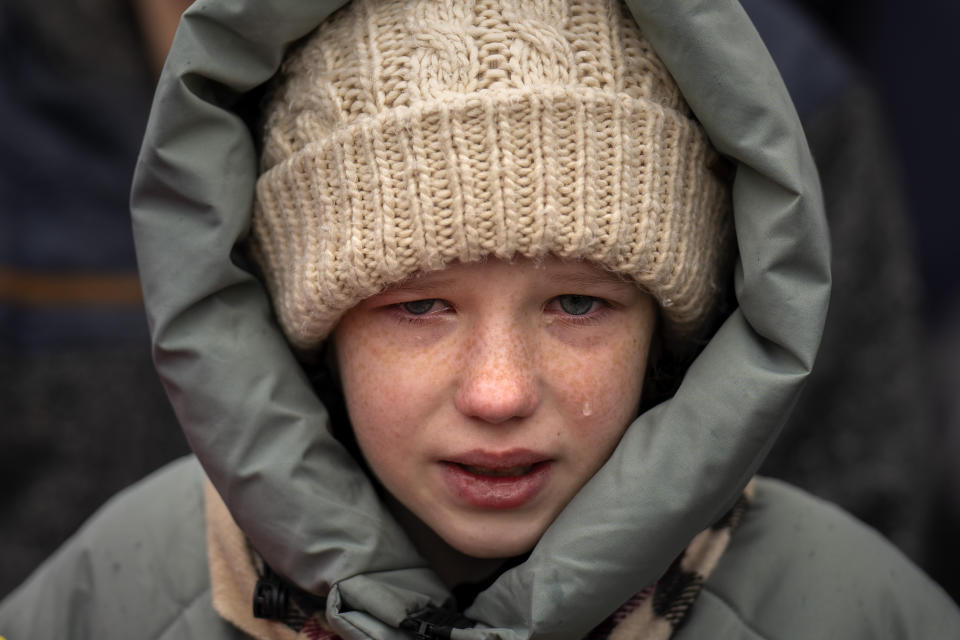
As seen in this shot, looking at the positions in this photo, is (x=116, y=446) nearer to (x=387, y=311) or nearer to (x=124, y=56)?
(x=124, y=56)

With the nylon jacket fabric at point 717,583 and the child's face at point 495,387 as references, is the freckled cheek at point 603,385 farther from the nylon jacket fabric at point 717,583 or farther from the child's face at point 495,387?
the nylon jacket fabric at point 717,583

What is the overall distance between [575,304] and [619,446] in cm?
17

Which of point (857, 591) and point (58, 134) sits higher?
point (58, 134)

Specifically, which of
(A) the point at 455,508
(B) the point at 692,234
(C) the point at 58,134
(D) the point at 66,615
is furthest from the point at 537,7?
(C) the point at 58,134

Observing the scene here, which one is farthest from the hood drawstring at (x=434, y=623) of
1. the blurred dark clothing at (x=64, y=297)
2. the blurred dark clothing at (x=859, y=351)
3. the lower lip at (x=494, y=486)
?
the blurred dark clothing at (x=64, y=297)

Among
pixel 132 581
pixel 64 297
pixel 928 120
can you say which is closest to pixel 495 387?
pixel 132 581

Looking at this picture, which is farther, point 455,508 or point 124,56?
point 124,56

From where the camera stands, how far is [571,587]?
1193mm

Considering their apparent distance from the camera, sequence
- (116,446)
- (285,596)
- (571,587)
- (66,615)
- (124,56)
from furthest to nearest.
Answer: (124,56)
(116,446)
(66,615)
(285,596)
(571,587)

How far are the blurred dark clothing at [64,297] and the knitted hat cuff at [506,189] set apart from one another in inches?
54.2

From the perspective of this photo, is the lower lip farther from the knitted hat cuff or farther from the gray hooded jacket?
the knitted hat cuff

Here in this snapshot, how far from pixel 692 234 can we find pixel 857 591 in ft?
1.62

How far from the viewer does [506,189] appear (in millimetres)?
1194

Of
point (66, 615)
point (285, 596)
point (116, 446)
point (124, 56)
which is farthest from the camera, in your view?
point (124, 56)
